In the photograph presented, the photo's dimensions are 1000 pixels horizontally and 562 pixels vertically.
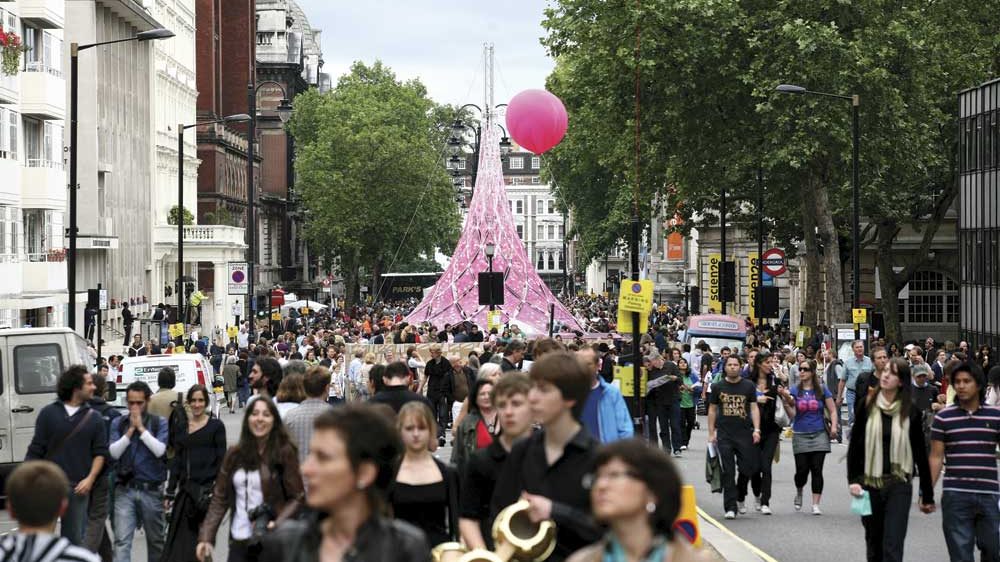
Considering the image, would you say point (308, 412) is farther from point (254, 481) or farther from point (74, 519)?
point (74, 519)

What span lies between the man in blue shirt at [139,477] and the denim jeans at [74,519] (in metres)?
0.30

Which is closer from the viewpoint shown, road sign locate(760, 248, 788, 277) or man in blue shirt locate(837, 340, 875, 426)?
man in blue shirt locate(837, 340, 875, 426)

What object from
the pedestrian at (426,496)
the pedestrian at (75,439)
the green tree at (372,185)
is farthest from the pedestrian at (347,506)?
the green tree at (372,185)

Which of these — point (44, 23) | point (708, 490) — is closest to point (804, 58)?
point (44, 23)

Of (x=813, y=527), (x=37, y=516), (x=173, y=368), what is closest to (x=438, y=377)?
(x=173, y=368)

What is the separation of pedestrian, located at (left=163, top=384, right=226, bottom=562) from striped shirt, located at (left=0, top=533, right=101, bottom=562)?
186 inches

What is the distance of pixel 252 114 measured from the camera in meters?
51.0

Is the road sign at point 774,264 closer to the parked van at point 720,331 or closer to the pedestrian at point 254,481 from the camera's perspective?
the parked van at point 720,331

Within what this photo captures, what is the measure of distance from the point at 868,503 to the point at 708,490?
835 centimetres

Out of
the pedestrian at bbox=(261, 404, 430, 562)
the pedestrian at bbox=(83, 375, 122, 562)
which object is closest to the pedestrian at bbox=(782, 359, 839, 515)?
the pedestrian at bbox=(83, 375, 122, 562)

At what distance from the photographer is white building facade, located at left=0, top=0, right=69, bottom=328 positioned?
143 ft

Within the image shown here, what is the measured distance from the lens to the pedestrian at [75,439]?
12477 mm

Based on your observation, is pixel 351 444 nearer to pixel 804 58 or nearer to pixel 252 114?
pixel 804 58

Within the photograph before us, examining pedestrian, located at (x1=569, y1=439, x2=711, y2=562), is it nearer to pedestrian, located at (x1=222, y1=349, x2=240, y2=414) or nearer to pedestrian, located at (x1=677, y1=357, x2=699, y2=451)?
pedestrian, located at (x1=677, y1=357, x2=699, y2=451)
